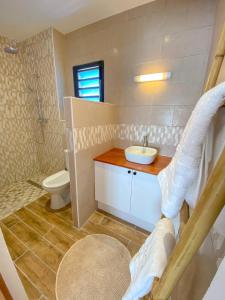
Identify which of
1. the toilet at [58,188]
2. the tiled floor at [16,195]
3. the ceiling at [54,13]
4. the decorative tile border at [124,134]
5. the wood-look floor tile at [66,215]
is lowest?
the tiled floor at [16,195]

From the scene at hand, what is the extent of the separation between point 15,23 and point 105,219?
2.92m

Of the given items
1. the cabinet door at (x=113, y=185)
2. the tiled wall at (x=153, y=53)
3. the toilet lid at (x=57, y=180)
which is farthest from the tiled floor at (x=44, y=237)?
the tiled wall at (x=153, y=53)

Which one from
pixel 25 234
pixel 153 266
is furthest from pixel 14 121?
pixel 153 266

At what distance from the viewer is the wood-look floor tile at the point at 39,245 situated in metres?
1.21

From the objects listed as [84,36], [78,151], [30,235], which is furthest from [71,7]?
[30,235]

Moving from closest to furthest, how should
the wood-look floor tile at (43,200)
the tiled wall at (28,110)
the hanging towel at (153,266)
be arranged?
1. the hanging towel at (153,266)
2. the wood-look floor tile at (43,200)
3. the tiled wall at (28,110)

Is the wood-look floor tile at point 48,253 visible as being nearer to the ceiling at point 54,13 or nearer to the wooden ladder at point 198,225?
the wooden ladder at point 198,225

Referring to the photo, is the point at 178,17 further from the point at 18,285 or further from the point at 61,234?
the point at 61,234

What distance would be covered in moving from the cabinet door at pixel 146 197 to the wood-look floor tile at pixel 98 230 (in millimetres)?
305

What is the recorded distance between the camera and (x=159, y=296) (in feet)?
1.20

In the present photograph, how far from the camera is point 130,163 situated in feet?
4.79

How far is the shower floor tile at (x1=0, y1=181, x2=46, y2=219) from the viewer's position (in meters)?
1.83

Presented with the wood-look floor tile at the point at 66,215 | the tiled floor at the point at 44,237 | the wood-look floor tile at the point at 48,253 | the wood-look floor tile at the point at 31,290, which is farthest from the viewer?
the wood-look floor tile at the point at 66,215

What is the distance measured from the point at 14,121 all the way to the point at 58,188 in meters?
1.61
